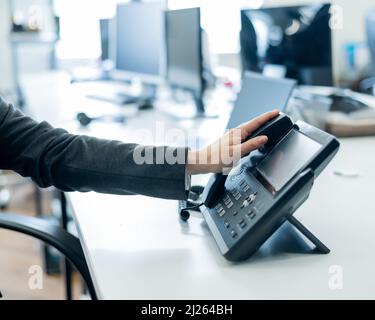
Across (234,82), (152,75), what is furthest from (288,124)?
(234,82)

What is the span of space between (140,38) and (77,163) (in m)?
1.55

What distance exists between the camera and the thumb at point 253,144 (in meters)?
0.81

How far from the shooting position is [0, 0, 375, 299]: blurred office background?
2.00 m

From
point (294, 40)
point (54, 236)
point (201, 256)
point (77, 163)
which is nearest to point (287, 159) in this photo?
point (201, 256)

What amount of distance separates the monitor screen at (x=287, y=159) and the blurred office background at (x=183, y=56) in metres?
0.89

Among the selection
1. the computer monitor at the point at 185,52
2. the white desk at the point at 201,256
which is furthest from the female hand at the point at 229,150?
the computer monitor at the point at 185,52

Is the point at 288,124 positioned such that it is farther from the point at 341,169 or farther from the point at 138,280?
the point at 341,169

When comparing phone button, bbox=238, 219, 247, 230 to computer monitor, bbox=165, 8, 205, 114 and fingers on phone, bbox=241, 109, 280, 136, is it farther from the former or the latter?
computer monitor, bbox=165, 8, 205, 114

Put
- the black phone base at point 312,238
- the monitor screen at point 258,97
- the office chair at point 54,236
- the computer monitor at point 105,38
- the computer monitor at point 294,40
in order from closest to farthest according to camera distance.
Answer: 1. the black phone base at point 312,238
2. the office chair at point 54,236
3. the monitor screen at point 258,97
4. the computer monitor at point 294,40
5. the computer monitor at point 105,38

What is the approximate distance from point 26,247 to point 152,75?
117cm

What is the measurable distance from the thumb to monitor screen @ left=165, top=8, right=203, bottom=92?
1.22 meters

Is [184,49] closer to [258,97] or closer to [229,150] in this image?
[258,97]

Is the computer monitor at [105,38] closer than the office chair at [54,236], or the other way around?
the office chair at [54,236]

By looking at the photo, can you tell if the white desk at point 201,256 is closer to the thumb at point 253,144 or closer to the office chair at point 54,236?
the office chair at point 54,236
